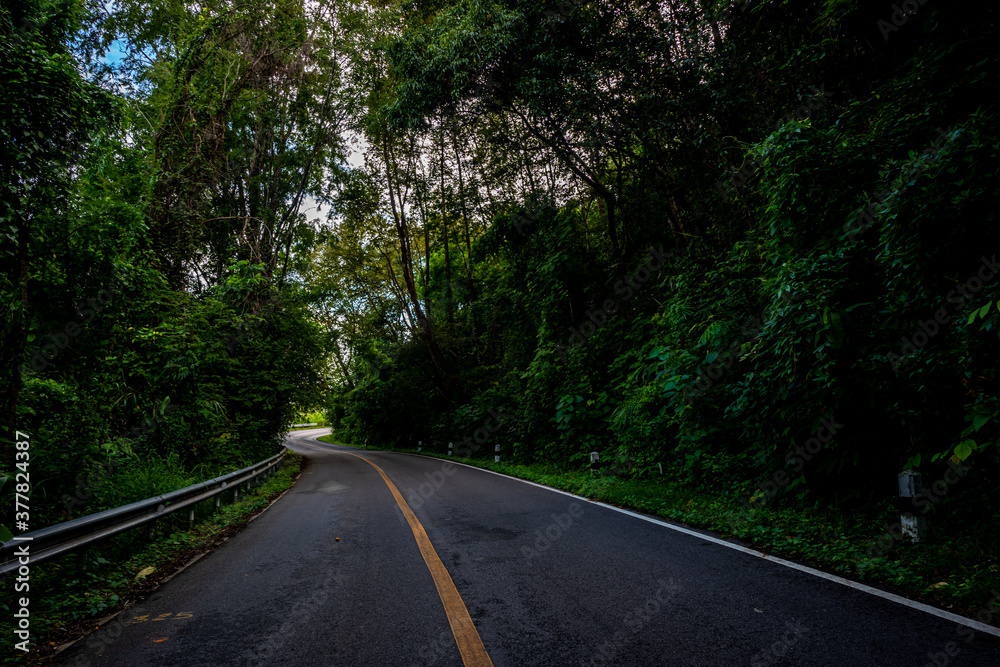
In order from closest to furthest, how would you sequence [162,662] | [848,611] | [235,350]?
1. [162,662]
2. [848,611]
3. [235,350]

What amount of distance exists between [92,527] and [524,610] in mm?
3959

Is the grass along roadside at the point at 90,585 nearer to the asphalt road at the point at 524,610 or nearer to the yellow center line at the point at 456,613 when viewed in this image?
the asphalt road at the point at 524,610

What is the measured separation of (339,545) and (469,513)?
6.99 ft

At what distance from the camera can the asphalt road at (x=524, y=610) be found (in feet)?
8.20

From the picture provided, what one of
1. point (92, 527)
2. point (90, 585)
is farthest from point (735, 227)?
point (90, 585)

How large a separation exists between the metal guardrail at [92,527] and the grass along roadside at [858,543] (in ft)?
20.2

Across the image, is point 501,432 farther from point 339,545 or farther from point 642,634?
point 642,634

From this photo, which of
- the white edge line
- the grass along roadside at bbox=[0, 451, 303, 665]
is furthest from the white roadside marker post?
the grass along roadside at bbox=[0, 451, 303, 665]

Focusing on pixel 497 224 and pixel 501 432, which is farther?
pixel 501 432

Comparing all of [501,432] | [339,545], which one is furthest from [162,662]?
[501,432]

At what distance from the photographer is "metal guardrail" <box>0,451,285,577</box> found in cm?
309

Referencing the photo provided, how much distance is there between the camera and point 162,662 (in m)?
2.54

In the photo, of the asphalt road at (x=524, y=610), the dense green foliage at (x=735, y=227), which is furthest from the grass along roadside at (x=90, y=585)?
the dense green foliage at (x=735, y=227)

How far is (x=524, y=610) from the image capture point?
3088 millimetres
